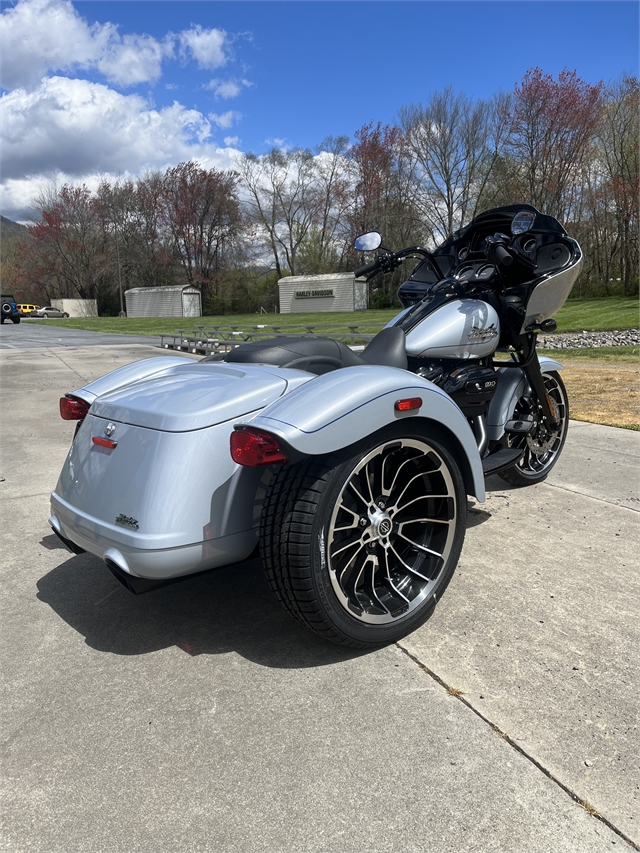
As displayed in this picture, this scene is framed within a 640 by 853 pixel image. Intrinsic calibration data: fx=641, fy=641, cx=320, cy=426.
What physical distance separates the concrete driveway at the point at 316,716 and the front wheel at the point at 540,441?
1.04 metres

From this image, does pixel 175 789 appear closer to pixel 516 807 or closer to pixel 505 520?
pixel 516 807

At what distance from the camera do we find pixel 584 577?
2.92 metres

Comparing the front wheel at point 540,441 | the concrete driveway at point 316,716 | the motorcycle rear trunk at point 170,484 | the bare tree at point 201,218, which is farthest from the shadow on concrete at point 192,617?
the bare tree at point 201,218

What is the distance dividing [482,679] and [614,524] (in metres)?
1.83

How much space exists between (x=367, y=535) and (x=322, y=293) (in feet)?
141

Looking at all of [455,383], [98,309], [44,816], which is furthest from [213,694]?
[98,309]

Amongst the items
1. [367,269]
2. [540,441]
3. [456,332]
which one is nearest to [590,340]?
[540,441]

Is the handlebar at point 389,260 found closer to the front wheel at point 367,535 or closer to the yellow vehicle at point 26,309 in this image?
the front wheel at point 367,535

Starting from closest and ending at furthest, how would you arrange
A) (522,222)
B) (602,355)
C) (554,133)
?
(522,222)
(602,355)
(554,133)

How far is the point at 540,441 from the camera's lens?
442cm

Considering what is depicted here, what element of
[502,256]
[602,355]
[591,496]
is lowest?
[591,496]

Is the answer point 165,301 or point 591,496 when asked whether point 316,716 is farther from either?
point 165,301

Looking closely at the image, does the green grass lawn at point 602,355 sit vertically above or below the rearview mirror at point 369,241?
below

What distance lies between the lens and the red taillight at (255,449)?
2.03 m
